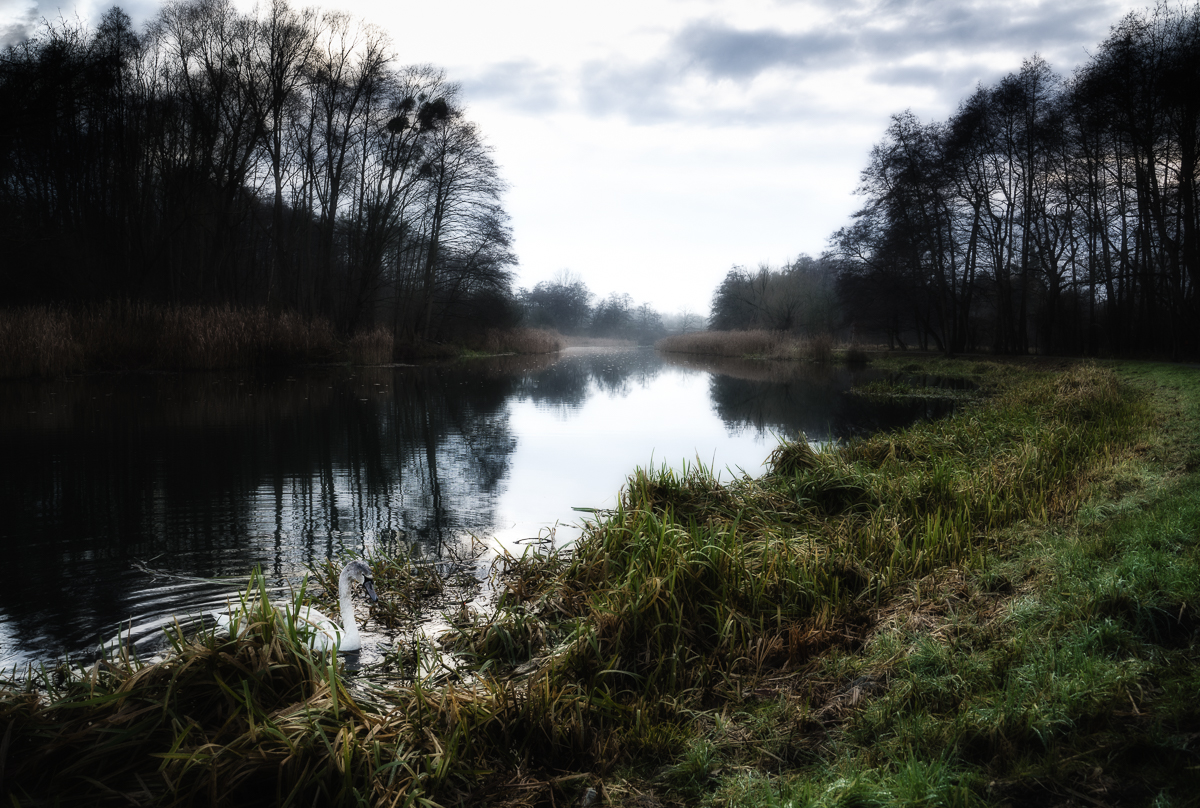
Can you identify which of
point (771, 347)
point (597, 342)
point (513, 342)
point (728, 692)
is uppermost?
point (597, 342)

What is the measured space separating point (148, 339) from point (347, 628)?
17.6m

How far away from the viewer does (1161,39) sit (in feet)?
62.5

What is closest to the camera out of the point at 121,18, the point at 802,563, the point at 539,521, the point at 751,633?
the point at 751,633

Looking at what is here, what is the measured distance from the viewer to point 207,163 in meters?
22.2

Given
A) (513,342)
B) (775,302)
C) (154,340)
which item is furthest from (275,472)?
(775,302)

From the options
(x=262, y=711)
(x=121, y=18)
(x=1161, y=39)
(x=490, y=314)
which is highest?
(x=121, y=18)

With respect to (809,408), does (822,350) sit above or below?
above

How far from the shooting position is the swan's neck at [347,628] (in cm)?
326

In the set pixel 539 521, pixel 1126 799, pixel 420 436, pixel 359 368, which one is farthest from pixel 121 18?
pixel 1126 799

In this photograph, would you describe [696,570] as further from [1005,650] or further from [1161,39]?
[1161,39]

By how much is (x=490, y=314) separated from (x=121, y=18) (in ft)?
60.8

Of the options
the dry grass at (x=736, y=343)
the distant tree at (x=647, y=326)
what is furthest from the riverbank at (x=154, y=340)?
the distant tree at (x=647, y=326)

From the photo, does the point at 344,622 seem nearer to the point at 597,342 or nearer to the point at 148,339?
the point at 148,339

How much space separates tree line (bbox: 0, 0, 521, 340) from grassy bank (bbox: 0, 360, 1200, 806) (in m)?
19.0
